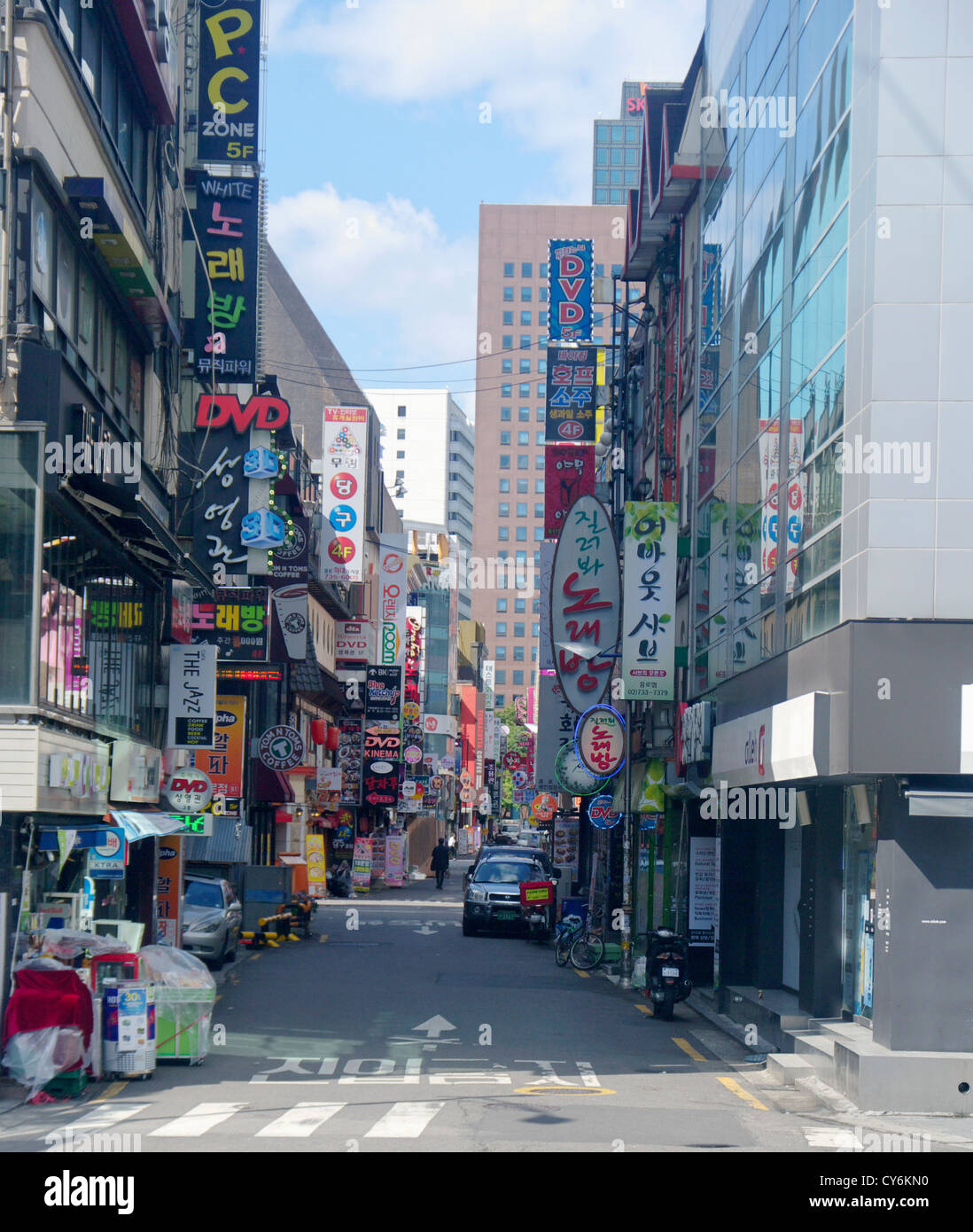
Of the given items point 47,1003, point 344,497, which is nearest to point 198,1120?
point 47,1003

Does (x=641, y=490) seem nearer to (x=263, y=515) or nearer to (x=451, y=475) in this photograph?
(x=263, y=515)

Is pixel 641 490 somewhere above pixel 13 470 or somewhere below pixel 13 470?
above

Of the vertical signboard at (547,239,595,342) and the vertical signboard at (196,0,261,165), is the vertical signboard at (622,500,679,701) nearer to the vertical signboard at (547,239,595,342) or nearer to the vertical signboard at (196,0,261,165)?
the vertical signboard at (196,0,261,165)

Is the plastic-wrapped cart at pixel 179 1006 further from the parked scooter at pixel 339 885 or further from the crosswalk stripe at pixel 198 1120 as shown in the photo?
the parked scooter at pixel 339 885

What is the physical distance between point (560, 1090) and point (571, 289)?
2983 cm

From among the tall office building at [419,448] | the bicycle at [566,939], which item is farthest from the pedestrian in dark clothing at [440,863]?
the tall office building at [419,448]

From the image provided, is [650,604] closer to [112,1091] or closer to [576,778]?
[576,778]

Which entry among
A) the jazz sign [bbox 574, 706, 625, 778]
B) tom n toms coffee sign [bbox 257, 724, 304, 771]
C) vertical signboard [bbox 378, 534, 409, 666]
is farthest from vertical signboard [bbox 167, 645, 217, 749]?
vertical signboard [bbox 378, 534, 409, 666]

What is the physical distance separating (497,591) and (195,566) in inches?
5856

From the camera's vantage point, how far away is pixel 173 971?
15.7 m

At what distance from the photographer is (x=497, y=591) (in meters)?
173
